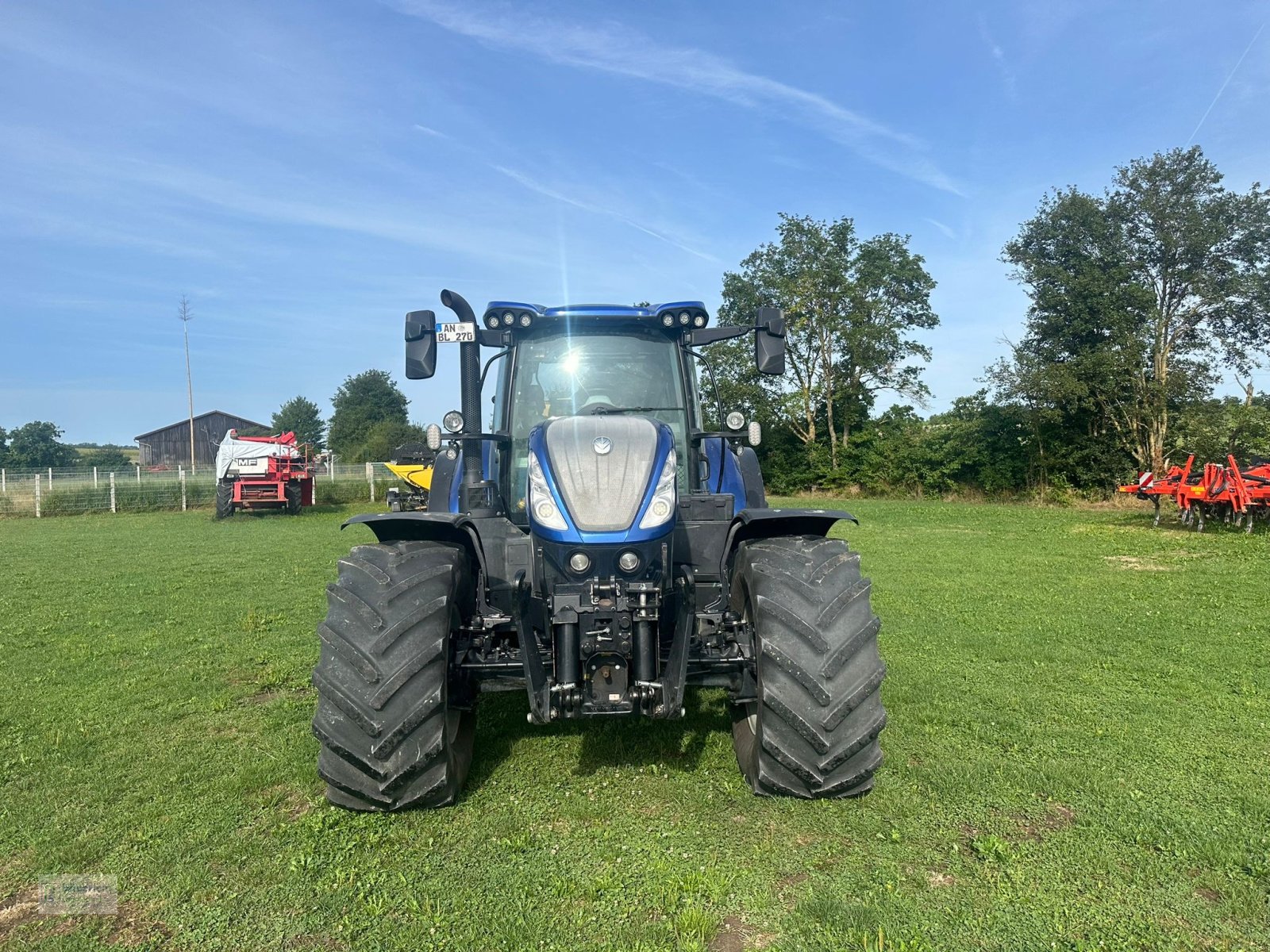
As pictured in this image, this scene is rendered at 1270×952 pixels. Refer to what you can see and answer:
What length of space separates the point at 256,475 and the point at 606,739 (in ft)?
68.6

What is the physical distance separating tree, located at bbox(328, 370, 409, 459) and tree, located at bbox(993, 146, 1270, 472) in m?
56.9

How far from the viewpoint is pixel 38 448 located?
212 ft

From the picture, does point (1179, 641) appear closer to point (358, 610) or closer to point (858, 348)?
point (358, 610)

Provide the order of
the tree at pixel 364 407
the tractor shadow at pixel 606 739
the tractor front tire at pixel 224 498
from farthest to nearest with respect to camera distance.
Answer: the tree at pixel 364 407
the tractor front tire at pixel 224 498
the tractor shadow at pixel 606 739

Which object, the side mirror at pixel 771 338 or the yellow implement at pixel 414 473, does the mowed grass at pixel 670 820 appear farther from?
the yellow implement at pixel 414 473

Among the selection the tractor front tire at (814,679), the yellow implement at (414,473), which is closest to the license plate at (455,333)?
the tractor front tire at (814,679)

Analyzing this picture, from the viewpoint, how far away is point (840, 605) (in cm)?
353

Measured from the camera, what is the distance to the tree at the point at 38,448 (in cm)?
6016

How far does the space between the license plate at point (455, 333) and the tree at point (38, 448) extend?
66.6 m

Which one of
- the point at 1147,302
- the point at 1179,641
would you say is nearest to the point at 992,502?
the point at 1147,302

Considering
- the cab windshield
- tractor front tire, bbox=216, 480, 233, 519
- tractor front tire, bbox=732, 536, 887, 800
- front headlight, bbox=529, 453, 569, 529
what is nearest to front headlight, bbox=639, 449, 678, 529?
front headlight, bbox=529, 453, 569, 529

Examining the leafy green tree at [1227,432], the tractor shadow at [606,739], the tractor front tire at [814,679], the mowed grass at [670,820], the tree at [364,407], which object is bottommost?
→ the mowed grass at [670,820]

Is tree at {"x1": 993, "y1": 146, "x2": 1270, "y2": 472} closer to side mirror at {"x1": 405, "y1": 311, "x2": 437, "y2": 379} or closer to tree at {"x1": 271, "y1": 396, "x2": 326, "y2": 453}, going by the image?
side mirror at {"x1": 405, "y1": 311, "x2": 437, "y2": 379}

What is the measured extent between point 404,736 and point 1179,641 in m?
6.57
